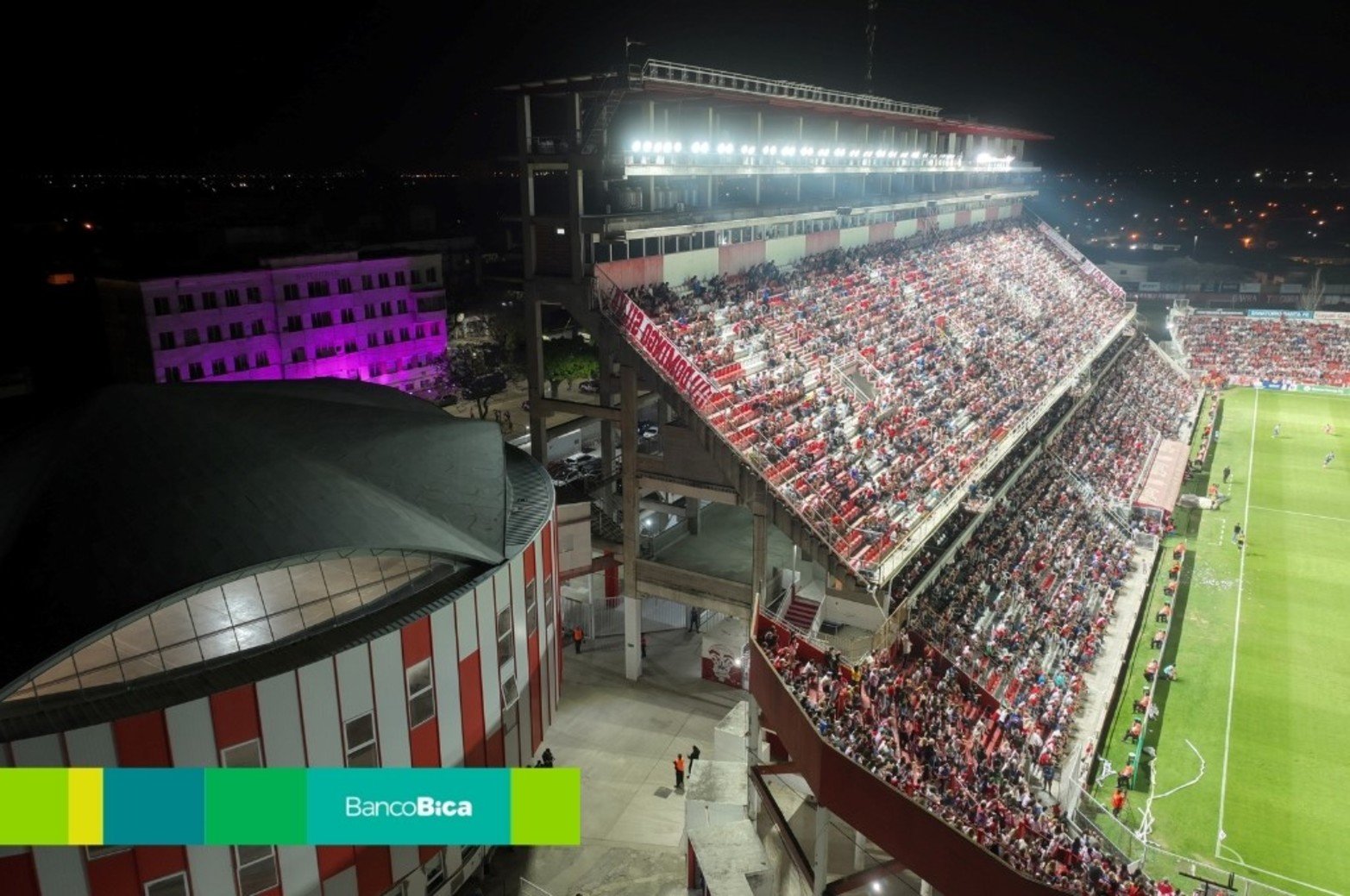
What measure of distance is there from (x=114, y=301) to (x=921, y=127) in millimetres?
49972

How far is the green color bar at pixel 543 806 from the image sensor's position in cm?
1862

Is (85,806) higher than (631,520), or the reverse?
(85,806)

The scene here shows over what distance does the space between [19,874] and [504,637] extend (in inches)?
352

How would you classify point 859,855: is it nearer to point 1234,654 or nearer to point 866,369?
point 1234,654

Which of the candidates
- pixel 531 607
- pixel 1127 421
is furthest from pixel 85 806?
pixel 1127 421

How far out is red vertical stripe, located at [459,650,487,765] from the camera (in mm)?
18000

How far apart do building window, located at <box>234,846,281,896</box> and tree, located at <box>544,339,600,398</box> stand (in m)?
41.8

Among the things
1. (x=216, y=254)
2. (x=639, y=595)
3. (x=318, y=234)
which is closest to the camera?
(x=639, y=595)

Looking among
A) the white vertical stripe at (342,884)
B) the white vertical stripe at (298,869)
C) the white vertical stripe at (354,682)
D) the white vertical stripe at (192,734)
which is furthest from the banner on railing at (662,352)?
the white vertical stripe at (192,734)

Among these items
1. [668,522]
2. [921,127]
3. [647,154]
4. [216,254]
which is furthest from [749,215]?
[216,254]

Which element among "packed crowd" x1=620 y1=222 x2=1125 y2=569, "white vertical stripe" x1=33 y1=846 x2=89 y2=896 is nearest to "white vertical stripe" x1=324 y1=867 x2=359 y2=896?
"white vertical stripe" x1=33 y1=846 x2=89 y2=896

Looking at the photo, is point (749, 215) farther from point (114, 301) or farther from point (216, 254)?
point (216, 254)

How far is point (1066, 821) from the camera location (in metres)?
18.6

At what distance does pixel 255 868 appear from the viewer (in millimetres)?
14883
